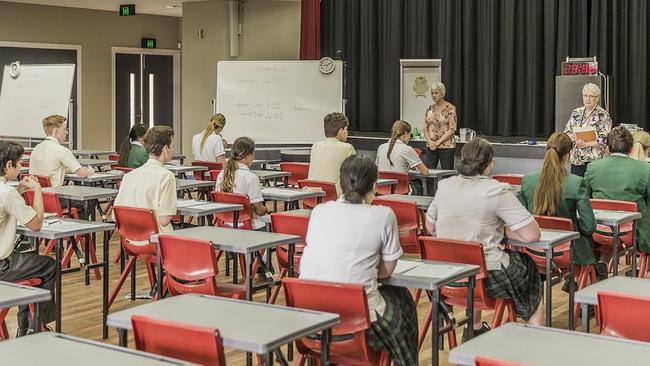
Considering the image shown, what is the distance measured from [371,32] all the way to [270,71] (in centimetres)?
173

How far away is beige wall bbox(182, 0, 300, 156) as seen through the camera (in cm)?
1404

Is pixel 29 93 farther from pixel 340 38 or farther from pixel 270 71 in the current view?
pixel 340 38

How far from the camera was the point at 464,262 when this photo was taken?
4387 millimetres

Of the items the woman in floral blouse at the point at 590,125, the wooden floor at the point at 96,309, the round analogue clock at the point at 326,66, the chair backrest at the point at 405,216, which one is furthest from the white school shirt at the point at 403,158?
the round analogue clock at the point at 326,66

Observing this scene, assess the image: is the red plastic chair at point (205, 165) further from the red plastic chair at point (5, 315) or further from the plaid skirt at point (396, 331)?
the plaid skirt at point (396, 331)

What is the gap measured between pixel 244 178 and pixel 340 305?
11.0ft

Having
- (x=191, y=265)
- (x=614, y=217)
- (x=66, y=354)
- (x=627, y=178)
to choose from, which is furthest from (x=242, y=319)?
(x=627, y=178)

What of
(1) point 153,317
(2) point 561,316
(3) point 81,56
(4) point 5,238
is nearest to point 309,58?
(3) point 81,56

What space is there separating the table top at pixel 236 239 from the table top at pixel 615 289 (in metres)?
1.66

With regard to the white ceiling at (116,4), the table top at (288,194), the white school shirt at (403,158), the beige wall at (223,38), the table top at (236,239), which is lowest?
the table top at (236,239)

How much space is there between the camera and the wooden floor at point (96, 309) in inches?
203

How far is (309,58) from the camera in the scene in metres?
13.8

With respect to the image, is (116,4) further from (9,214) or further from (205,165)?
(9,214)

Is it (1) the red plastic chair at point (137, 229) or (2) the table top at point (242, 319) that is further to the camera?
(1) the red plastic chair at point (137, 229)
